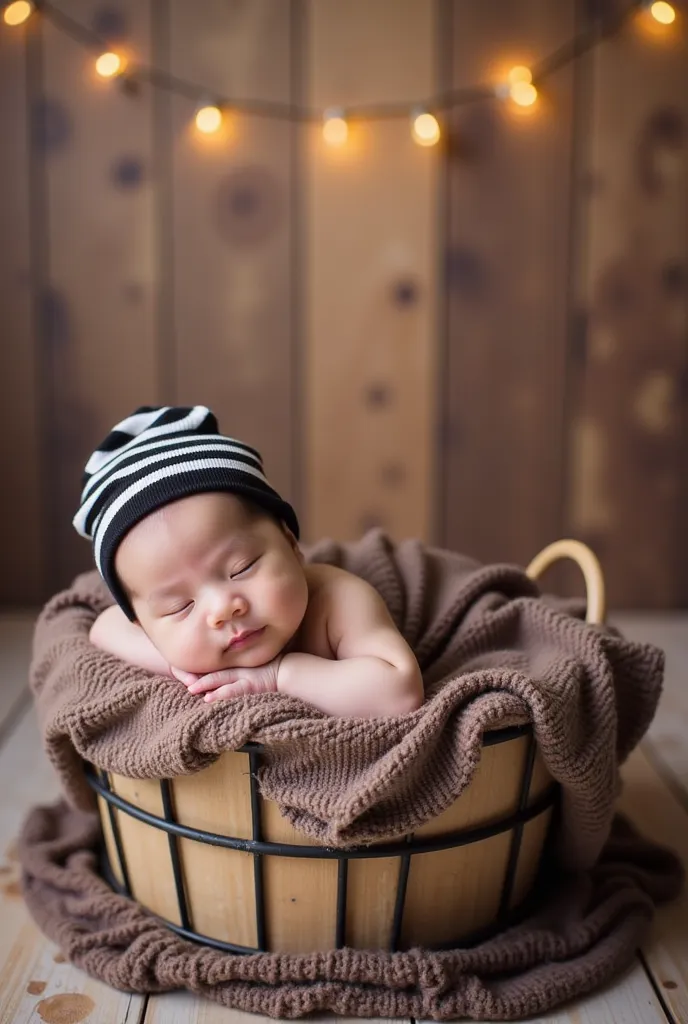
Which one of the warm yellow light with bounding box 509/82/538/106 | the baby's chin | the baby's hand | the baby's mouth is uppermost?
the warm yellow light with bounding box 509/82/538/106

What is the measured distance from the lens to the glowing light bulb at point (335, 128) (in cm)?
179

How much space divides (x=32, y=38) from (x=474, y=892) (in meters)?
1.56

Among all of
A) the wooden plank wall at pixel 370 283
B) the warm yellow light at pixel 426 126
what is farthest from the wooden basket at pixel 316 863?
the warm yellow light at pixel 426 126

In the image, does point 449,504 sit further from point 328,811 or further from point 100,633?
point 328,811

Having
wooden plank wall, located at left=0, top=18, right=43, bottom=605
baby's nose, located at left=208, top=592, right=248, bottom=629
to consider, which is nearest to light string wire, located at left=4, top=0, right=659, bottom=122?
wooden plank wall, located at left=0, top=18, right=43, bottom=605

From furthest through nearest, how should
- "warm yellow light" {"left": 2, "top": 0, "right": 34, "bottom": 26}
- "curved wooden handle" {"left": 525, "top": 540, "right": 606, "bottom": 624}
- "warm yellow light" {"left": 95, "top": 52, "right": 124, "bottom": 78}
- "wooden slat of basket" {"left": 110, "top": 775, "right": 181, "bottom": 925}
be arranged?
"warm yellow light" {"left": 95, "top": 52, "right": 124, "bottom": 78} < "warm yellow light" {"left": 2, "top": 0, "right": 34, "bottom": 26} < "curved wooden handle" {"left": 525, "top": 540, "right": 606, "bottom": 624} < "wooden slat of basket" {"left": 110, "top": 775, "right": 181, "bottom": 925}

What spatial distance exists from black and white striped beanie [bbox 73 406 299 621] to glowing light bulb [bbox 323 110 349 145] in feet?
3.15

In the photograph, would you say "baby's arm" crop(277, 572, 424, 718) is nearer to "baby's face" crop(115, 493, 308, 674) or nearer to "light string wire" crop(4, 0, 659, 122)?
"baby's face" crop(115, 493, 308, 674)

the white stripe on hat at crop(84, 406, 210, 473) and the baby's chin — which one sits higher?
the white stripe on hat at crop(84, 406, 210, 473)

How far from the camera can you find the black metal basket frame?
858mm

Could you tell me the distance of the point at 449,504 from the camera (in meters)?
1.95

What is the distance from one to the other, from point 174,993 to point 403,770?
0.30 meters

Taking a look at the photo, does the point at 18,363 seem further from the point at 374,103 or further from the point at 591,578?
the point at 591,578

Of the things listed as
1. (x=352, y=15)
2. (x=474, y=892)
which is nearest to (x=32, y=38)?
(x=352, y=15)
